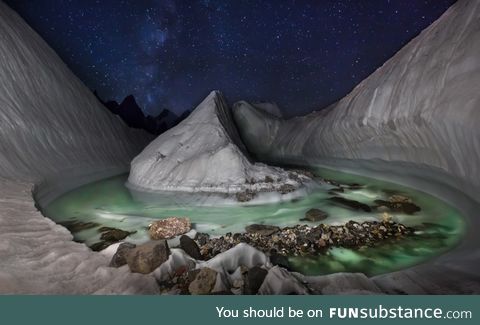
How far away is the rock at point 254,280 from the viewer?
3.86 m

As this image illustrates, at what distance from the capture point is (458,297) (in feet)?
9.86

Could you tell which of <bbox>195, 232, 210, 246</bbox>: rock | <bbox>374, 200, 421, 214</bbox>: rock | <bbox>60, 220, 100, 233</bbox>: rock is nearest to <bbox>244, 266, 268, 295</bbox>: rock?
<bbox>195, 232, 210, 246</bbox>: rock

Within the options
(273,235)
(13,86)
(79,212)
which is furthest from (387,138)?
(13,86)

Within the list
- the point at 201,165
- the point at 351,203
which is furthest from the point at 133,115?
the point at 351,203

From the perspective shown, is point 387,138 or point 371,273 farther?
point 387,138

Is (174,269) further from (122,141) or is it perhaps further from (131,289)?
(122,141)

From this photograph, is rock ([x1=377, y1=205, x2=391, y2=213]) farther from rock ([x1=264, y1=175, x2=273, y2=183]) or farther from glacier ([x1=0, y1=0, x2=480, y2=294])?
rock ([x1=264, y1=175, x2=273, y2=183])

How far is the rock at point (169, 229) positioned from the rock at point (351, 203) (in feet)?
16.6

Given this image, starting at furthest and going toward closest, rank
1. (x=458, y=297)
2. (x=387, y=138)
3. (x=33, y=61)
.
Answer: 1. (x=33, y=61)
2. (x=387, y=138)
3. (x=458, y=297)

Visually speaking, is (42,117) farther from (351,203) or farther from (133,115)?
(133,115)

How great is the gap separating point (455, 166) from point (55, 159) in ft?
53.5

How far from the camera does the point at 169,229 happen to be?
23.2 feet

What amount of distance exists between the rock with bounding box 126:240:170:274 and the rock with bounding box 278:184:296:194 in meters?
7.13

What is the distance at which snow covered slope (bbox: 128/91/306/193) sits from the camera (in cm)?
1207
